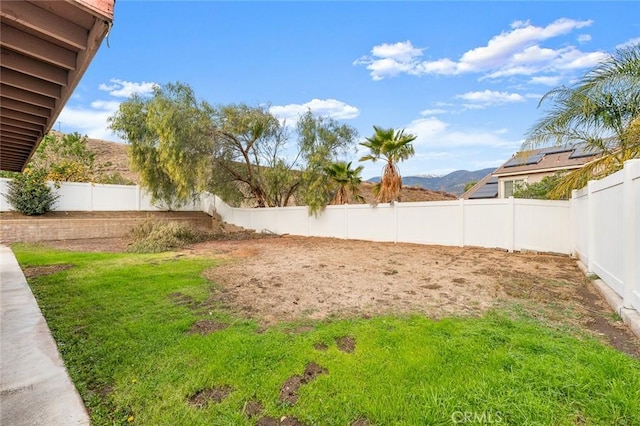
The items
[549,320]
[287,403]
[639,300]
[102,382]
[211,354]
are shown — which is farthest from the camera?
[549,320]

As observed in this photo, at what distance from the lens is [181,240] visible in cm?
1174

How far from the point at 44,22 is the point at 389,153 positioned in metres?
9.98

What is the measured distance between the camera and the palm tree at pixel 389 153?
10.8 metres

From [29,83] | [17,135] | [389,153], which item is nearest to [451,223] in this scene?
[389,153]

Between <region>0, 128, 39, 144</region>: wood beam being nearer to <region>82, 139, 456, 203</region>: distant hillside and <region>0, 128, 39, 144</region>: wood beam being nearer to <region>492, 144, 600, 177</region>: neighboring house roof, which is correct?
<region>492, 144, 600, 177</region>: neighboring house roof

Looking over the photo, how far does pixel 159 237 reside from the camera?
10.6m

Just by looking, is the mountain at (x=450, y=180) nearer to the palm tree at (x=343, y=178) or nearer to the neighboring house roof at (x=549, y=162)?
the neighboring house roof at (x=549, y=162)

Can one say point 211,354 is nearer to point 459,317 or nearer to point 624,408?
point 459,317

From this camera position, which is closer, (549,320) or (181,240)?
(549,320)

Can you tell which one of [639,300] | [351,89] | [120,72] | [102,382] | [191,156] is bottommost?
[102,382]

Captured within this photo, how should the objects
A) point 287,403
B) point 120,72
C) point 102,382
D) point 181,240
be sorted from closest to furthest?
point 287,403, point 102,382, point 181,240, point 120,72

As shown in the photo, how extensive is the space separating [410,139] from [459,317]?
8.27 meters

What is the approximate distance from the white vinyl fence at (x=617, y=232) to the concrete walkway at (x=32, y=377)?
5182mm

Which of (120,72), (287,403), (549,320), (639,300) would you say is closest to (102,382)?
(287,403)
